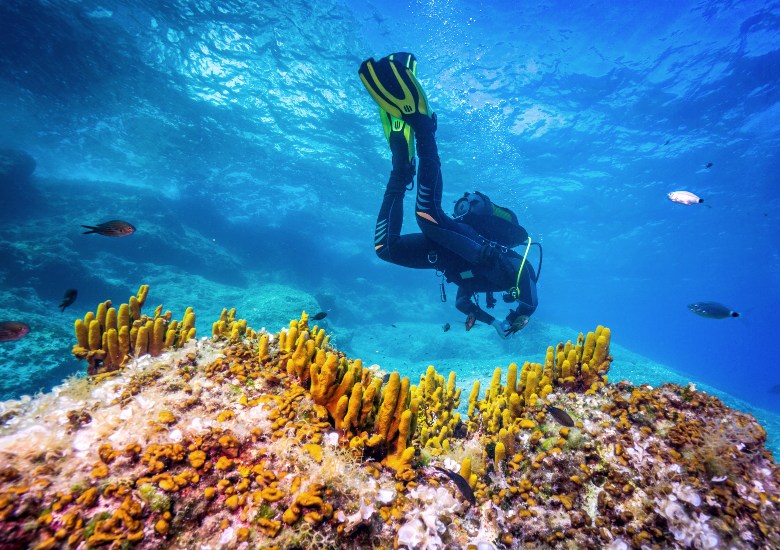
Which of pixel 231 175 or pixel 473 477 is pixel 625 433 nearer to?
pixel 473 477

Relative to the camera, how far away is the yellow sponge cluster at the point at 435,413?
295 centimetres

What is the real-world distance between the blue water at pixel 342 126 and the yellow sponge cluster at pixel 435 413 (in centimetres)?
1098

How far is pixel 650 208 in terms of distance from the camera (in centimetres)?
2855

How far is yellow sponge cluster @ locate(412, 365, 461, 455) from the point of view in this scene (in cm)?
295

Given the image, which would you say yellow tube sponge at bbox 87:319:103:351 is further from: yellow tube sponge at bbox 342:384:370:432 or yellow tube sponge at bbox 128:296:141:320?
yellow tube sponge at bbox 342:384:370:432

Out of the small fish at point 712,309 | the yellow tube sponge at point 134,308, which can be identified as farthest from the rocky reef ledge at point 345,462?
the small fish at point 712,309

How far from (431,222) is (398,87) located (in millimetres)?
2328

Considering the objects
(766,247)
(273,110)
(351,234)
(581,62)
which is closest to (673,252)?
(766,247)

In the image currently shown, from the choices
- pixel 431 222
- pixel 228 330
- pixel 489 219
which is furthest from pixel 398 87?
pixel 228 330

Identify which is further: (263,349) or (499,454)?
(263,349)

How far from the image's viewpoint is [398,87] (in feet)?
17.3

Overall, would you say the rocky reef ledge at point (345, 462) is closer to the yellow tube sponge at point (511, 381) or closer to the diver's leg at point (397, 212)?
the yellow tube sponge at point (511, 381)

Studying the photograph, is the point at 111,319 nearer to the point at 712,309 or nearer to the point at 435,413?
the point at 435,413

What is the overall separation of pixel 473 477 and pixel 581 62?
63.5 feet
